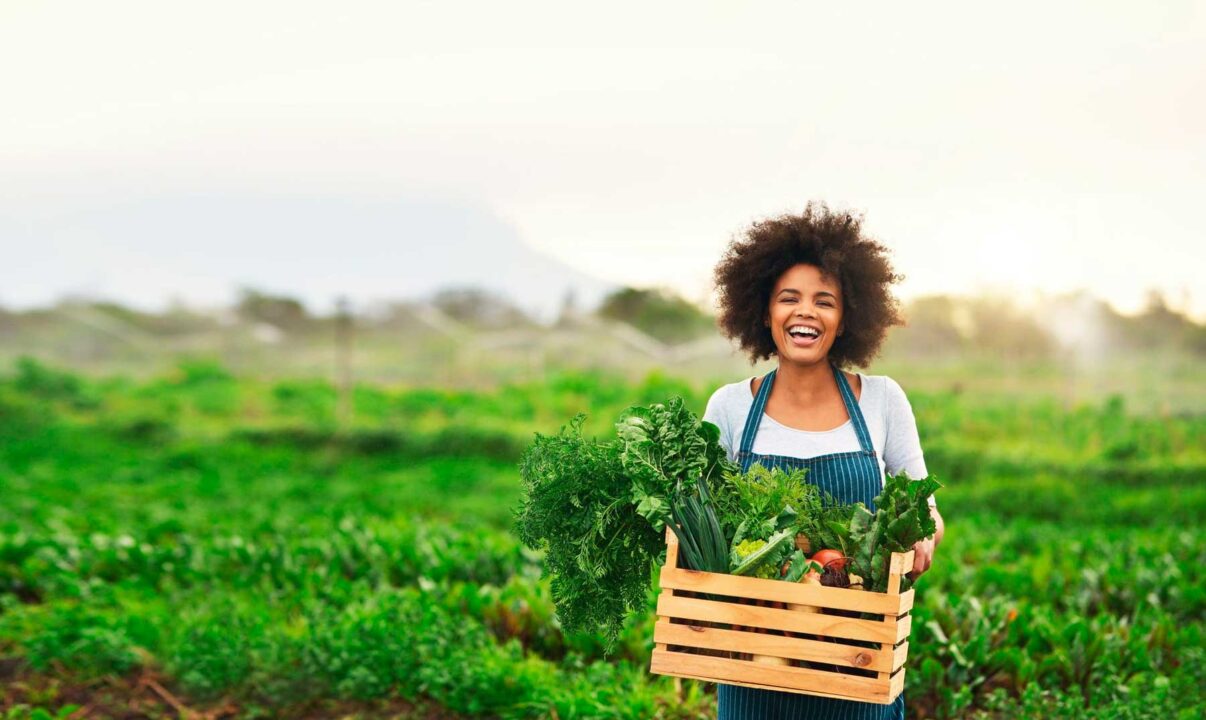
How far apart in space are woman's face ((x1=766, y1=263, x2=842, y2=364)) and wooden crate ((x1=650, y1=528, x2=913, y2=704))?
2.35 ft

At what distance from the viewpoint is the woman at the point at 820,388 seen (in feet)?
11.3

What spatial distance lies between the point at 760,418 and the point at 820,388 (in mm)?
207

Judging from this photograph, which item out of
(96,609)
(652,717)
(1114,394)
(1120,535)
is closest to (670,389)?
(1114,394)

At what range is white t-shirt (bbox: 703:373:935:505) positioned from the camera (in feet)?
11.5

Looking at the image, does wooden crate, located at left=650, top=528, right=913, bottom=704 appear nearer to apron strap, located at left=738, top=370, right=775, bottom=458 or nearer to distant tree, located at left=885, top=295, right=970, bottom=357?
apron strap, located at left=738, top=370, right=775, bottom=458

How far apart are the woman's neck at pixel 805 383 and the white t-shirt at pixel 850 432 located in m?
0.09

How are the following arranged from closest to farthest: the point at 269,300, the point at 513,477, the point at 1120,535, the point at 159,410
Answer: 1. the point at 1120,535
2. the point at 513,477
3. the point at 159,410
4. the point at 269,300

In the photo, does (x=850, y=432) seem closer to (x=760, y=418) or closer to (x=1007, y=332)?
(x=760, y=418)

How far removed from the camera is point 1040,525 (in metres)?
11.8

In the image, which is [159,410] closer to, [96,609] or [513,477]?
[513,477]

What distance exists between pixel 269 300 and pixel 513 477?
17.2 meters

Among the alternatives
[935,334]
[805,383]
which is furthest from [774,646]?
[935,334]

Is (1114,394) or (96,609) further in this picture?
(1114,394)

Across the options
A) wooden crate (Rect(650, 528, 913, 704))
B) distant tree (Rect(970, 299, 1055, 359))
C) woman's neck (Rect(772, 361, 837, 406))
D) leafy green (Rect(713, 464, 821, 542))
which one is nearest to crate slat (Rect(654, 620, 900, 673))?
wooden crate (Rect(650, 528, 913, 704))
